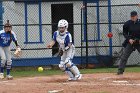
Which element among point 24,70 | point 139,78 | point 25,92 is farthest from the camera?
point 24,70

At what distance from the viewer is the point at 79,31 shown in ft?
70.3

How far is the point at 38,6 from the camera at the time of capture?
2133 cm

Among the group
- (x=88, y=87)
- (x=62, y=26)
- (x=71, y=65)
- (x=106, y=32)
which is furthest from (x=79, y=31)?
(x=88, y=87)

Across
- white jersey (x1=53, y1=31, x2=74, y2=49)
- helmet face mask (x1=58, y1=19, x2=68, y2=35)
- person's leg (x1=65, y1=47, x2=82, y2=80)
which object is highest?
helmet face mask (x1=58, y1=19, x2=68, y2=35)

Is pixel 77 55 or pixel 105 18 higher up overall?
pixel 105 18

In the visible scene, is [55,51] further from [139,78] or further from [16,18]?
[139,78]

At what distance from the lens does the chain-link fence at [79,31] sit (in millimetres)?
21203

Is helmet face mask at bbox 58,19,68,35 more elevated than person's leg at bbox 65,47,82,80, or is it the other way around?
helmet face mask at bbox 58,19,68,35

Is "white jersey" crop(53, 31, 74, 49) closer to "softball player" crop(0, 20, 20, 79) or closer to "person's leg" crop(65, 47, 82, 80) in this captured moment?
"person's leg" crop(65, 47, 82, 80)

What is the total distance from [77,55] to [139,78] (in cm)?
684

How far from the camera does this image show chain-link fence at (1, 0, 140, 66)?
69.6ft

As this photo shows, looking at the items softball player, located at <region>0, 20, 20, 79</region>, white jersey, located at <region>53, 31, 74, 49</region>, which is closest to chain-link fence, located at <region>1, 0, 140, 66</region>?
softball player, located at <region>0, 20, 20, 79</region>

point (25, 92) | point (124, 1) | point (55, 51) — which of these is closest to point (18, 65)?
point (55, 51)

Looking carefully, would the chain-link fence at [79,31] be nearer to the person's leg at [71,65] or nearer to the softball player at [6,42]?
the softball player at [6,42]
